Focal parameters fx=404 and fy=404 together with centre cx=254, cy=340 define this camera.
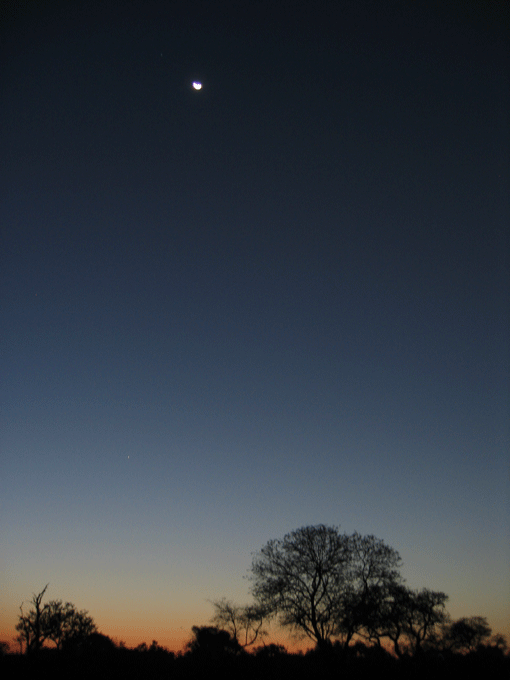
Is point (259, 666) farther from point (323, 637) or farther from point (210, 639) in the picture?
point (210, 639)

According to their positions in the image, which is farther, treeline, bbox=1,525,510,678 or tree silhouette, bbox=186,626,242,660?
tree silhouette, bbox=186,626,242,660

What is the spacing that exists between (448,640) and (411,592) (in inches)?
1201

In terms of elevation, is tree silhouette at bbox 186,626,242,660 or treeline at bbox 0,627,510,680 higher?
treeline at bbox 0,627,510,680

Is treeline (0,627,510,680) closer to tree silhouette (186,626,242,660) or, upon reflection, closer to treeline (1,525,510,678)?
treeline (1,525,510,678)

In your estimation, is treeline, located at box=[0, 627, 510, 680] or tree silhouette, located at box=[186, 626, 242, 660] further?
tree silhouette, located at box=[186, 626, 242, 660]

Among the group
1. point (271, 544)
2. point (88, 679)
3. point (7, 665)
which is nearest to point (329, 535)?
point (271, 544)

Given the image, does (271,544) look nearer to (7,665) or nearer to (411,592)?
(411,592)

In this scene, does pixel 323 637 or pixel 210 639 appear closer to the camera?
pixel 323 637

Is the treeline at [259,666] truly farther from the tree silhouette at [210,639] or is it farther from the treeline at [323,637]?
the tree silhouette at [210,639]

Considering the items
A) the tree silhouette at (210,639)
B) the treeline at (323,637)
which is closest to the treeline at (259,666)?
the treeline at (323,637)

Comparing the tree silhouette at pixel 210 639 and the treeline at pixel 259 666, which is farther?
the tree silhouette at pixel 210 639

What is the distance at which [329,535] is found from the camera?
1651 inches

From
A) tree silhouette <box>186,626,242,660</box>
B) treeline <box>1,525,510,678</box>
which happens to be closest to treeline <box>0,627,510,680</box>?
treeline <box>1,525,510,678</box>

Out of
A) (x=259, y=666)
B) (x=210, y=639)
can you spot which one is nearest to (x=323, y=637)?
(x=259, y=666)
